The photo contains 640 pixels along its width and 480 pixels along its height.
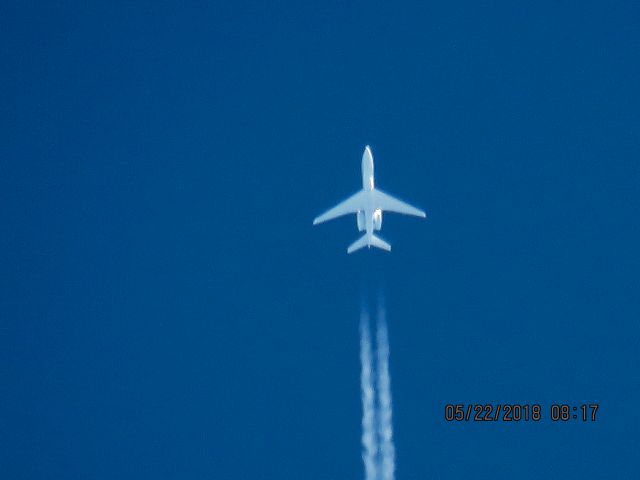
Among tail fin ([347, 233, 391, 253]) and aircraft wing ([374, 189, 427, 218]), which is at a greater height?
aircraft wing ([374, 189, 427, 218])

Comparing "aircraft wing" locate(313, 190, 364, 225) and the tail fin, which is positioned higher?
"aircraft wing" locate(313, 190, 364, 225)

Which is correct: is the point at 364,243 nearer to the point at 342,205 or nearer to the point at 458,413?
the point at 342,205

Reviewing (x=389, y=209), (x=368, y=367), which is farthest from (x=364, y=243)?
(x=368, y=367)

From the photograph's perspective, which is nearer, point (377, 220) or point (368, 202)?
point (377, 220)

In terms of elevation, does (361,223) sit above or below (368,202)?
below

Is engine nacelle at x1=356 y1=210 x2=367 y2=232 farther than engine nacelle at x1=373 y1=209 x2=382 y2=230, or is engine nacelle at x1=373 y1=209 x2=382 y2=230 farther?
engine nacelle at x1=356 y1=210 x2=367 y2=232

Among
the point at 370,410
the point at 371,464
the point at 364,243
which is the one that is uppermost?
the point at 364,243
